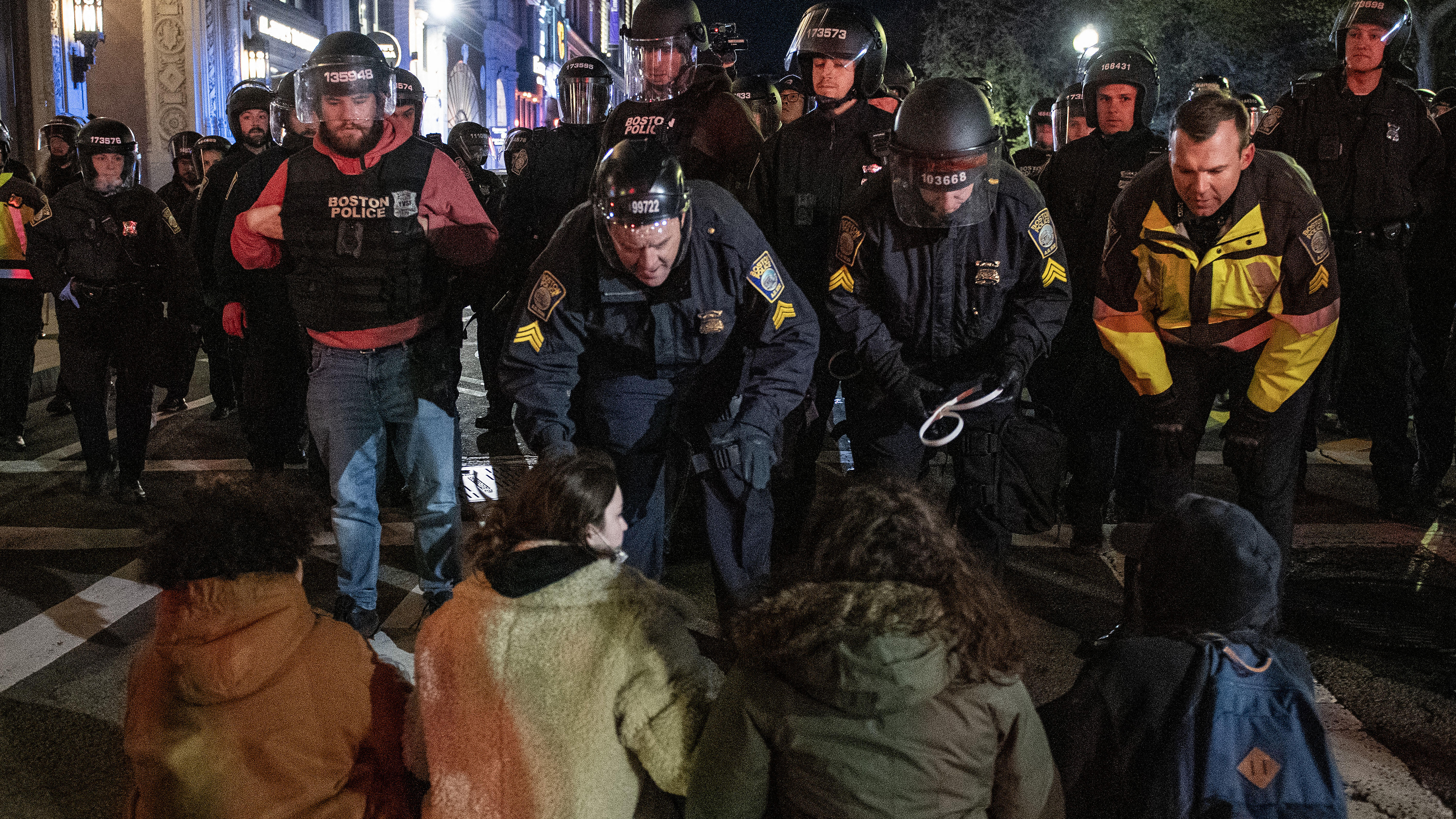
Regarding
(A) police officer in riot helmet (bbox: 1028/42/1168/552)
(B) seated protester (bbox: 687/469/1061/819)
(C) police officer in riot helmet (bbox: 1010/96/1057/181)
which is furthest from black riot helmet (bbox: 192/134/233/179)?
(B) seated protester (bbox: 687/469/1061/819)

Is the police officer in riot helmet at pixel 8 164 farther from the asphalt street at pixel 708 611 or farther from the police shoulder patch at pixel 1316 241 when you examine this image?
the police shoulder patch at pixel 1316 241

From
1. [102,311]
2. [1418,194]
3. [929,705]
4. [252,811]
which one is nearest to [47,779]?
[252,811]

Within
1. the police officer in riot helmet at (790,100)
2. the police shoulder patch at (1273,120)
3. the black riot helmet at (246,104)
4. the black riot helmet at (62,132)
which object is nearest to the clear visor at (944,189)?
the police shoulder patch at (1273,120)

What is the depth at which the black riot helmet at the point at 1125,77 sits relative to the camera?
225 inches

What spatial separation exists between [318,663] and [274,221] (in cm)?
248

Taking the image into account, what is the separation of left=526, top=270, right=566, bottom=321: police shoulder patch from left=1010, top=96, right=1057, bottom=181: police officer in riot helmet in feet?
16.0

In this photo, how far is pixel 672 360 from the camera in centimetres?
380

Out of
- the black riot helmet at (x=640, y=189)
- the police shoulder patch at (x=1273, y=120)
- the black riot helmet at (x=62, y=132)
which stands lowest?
the black riot helmet at (x=640, y=189)

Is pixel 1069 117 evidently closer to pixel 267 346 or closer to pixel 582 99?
pixel 582 99

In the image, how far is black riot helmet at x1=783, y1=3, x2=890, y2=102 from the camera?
5.16 meters

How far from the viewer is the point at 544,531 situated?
2549mm

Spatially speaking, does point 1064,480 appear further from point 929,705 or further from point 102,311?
point 102,311

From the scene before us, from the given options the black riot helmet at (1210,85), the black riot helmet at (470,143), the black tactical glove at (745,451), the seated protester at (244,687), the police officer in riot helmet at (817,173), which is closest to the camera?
the seated protester at (244,687)

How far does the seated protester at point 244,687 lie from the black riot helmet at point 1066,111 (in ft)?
19.3
